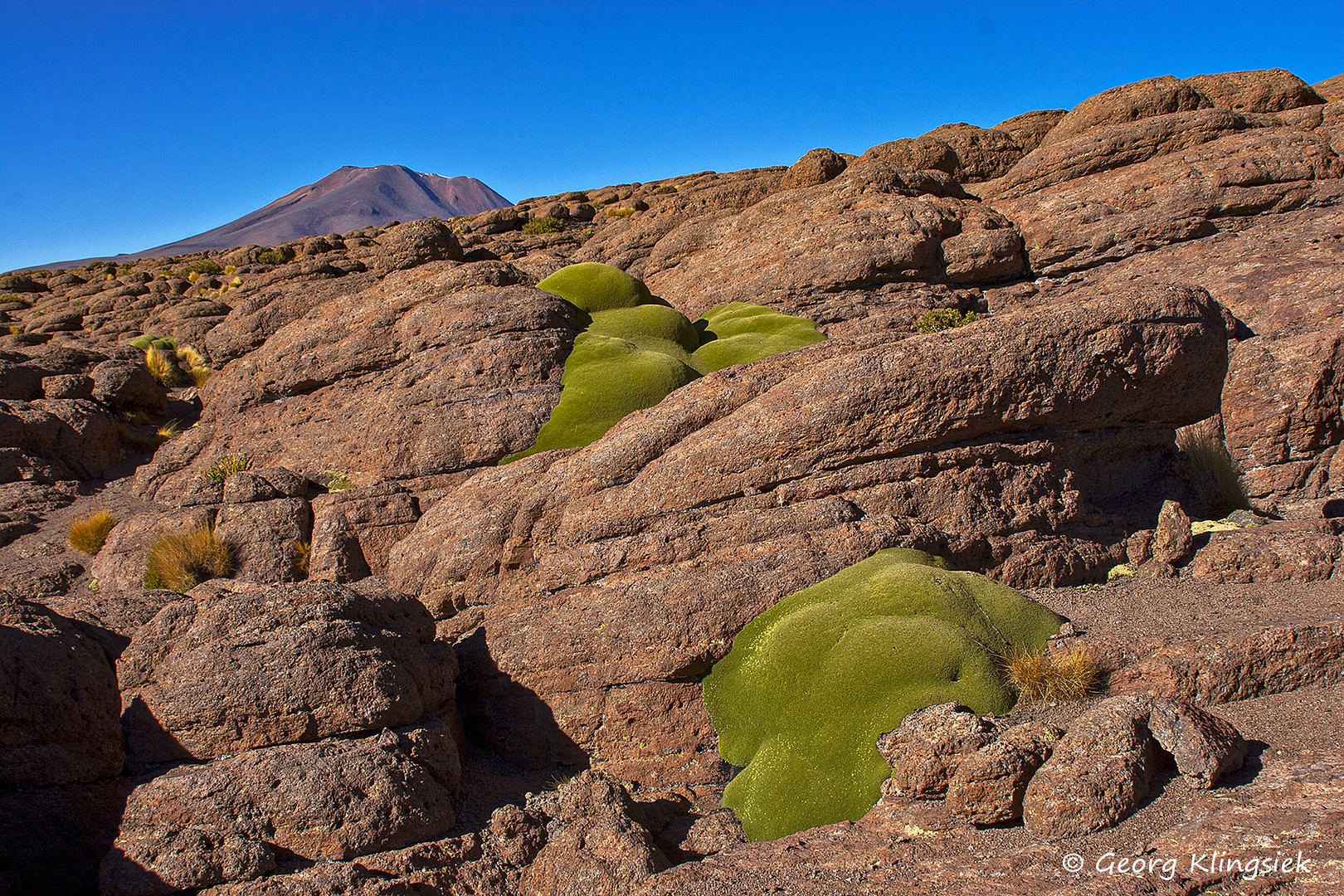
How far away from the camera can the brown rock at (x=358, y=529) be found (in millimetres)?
13242

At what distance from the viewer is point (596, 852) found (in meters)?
6.94

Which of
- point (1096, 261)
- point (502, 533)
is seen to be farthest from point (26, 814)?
point (1096, 261)

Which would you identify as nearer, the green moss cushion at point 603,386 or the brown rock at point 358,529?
the brown rock at point 358,529

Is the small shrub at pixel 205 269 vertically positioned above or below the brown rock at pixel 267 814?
above

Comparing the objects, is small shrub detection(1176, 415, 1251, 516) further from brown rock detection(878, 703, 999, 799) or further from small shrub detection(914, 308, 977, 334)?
brown rock detection(878, 703, 999, 799)

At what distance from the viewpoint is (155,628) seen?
8.31 m

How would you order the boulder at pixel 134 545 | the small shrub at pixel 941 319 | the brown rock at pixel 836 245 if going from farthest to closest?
the brown rock at pixel 836 245 → the small shrub at pixel 941 319 → the boulder at pixel 134 545

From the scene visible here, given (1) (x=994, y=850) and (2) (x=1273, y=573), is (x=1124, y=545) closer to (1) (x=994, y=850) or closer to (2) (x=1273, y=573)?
(2) (x=1273, y=573)

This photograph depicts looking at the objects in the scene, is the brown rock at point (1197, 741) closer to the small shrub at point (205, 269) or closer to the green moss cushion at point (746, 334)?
the green moss cushion at point (746, 334)

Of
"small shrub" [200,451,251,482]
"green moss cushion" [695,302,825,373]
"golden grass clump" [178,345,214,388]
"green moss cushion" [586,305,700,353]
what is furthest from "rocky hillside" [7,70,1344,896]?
"golden grass clump" [178,345,214,388]

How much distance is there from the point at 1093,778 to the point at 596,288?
54.4ft

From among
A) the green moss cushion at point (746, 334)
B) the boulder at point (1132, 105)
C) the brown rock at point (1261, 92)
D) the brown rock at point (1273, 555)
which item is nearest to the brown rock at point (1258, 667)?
the brown rock at point (1273, 555)

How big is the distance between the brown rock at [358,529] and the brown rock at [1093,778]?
10.9m

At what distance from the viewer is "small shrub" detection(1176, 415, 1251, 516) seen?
12.4 m
